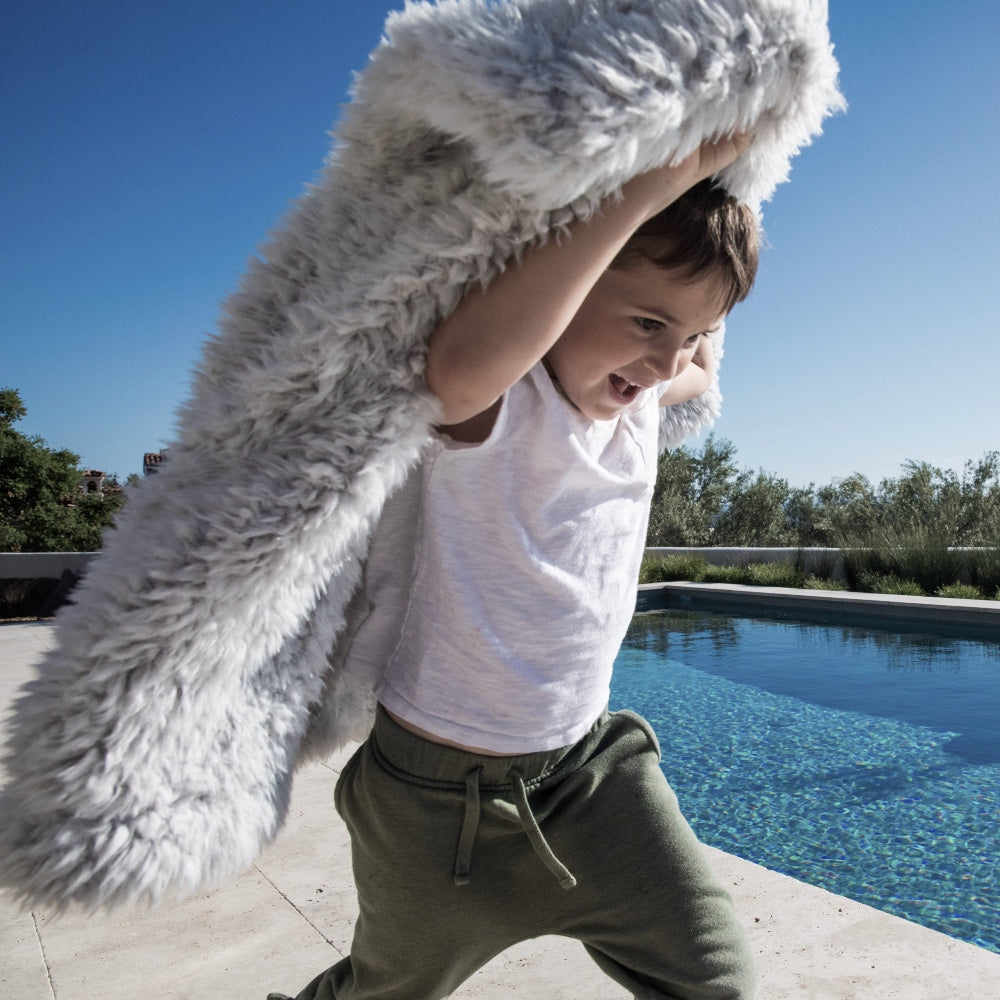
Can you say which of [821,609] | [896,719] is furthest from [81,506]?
[896,719]

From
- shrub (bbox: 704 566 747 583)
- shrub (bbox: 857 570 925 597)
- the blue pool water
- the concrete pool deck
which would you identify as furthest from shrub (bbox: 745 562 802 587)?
the concrete pool deck

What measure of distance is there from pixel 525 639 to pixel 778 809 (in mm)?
3671

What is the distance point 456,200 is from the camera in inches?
32.4

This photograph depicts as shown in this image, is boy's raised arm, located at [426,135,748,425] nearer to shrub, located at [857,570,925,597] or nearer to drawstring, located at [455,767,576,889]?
drawstring, located at [455,767,576,889]

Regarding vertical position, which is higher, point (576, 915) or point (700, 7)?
point (700, 7)

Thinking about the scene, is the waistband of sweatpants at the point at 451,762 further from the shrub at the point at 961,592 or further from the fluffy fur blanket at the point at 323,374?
the shrub at the point at 961,592

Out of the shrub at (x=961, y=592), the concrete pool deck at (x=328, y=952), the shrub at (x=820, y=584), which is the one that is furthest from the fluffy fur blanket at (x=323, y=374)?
the shrub at (x=820, y=584)

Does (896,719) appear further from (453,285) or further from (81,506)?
(81,506)

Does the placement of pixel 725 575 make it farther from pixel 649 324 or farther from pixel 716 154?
pixel 716 154

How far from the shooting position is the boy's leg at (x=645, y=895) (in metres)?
1.19

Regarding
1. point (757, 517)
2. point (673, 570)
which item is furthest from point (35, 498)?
point (757, 517)

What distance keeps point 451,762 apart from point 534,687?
0.16m

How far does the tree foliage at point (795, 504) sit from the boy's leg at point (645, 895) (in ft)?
40.2

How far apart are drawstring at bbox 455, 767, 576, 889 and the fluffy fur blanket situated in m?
0.32
